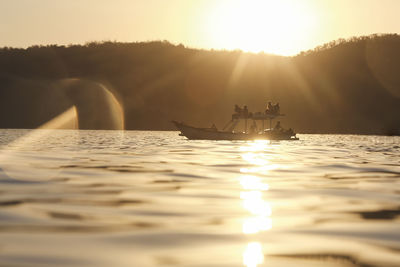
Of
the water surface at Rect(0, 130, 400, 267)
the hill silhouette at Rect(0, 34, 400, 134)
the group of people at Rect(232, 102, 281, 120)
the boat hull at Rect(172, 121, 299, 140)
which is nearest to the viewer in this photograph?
the water surface at Rect(0, 130, 400, 267)

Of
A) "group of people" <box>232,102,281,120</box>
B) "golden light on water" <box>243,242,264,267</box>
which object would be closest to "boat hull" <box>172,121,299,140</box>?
"group of people" <box>232,102,281,120</box>

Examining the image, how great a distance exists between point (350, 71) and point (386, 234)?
18562 cm

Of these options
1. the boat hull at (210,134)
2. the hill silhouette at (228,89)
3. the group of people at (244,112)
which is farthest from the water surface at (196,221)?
the hill silhouette at (228,89)

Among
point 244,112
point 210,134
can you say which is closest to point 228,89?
point 244,112

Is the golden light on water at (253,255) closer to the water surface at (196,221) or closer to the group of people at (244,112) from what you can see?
the water surface at (196,221)

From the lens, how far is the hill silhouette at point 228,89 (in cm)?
17912

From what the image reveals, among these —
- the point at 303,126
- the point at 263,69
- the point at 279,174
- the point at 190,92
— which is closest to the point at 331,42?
the point at 263,69

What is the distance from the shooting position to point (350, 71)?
187875mm

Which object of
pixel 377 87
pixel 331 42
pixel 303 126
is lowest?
pixel 303 126

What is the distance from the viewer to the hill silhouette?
17912 cm

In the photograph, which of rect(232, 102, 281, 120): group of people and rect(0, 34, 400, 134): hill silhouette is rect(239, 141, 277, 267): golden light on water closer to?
rect(232, 102, 281, 120): group of people

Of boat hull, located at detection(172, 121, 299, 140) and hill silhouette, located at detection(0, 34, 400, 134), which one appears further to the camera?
hill silhouette, located at detection(0, 34, 400, 134)

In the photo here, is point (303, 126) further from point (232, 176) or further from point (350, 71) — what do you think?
point (232, 176)

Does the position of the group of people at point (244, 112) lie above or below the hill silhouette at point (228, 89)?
below
